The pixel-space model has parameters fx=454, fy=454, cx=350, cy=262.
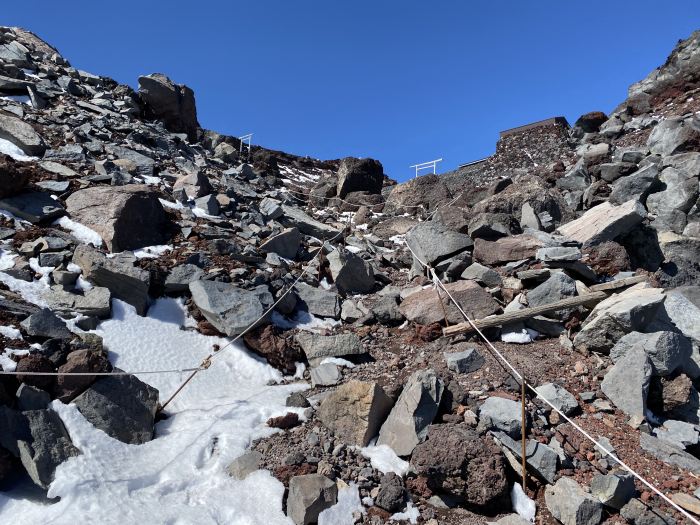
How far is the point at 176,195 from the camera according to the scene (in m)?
11.2

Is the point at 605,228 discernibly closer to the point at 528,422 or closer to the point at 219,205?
the point at 528,422

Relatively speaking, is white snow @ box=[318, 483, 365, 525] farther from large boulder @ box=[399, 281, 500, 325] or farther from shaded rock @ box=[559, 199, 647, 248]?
shaded rock @ box=[559, 199, 647, 248]

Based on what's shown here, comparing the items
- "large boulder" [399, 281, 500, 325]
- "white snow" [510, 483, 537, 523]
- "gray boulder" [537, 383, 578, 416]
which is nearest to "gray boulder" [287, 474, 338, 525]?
"white snow" [510, 483, 537, 523]

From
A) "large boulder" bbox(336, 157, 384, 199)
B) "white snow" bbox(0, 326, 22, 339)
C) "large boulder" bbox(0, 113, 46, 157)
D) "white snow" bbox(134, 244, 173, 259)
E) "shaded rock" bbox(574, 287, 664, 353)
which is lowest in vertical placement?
"shaded rock" bbox(574, 287, 664, 353)

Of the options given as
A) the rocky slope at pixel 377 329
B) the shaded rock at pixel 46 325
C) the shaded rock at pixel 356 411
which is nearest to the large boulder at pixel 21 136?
the rocky slope at pixel 377 329

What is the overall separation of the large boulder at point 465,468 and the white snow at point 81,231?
21.9 ft

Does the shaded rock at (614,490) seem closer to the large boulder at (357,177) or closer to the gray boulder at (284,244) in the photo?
the gray boulder at (284,244)

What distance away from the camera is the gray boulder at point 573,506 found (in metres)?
4.20

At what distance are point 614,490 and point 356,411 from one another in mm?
2665

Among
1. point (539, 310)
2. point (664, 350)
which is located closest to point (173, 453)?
point (539, 310)

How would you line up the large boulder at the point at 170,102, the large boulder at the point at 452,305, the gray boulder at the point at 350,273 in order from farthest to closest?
the large boulder at the point at 170,102
the gray boulder at the point at 350,273
the large boulder at the point at 452,305

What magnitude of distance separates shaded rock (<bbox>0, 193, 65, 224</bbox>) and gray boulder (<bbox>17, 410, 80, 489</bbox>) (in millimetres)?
4849

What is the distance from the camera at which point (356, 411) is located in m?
5.36

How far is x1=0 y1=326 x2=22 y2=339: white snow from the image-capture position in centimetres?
522
